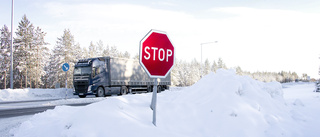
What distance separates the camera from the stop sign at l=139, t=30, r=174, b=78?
4.46 metres

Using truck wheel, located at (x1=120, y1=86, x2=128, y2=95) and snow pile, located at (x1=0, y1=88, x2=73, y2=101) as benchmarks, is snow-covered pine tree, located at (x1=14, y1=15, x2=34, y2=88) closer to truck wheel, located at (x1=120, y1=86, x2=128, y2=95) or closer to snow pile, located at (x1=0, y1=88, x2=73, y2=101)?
snow pile, located at (x1=0, y1=88, x2=73, y2=101)

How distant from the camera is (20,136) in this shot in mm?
5344

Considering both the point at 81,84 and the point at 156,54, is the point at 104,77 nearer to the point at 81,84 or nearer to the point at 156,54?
the point at 81,84

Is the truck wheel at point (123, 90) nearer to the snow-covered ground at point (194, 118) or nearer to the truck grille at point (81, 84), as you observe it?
the truck grille at point (81, 84)

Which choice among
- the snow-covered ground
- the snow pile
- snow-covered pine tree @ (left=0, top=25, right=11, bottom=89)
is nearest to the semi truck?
the snow pile

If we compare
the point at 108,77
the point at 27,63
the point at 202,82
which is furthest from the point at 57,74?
the point at 202,82

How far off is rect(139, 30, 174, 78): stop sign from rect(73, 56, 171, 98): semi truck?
16.7 metres

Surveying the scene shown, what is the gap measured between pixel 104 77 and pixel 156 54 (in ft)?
57.5

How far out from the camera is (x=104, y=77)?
21.4m

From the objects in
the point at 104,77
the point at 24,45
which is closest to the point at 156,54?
the point at 104,77

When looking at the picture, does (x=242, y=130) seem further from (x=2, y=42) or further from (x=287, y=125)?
(x=2, y=42)

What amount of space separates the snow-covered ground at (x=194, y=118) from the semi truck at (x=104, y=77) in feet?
43.4

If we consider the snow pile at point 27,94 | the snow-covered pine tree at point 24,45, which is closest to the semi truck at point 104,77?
the snow pile at point 27,94

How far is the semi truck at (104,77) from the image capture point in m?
20.4
